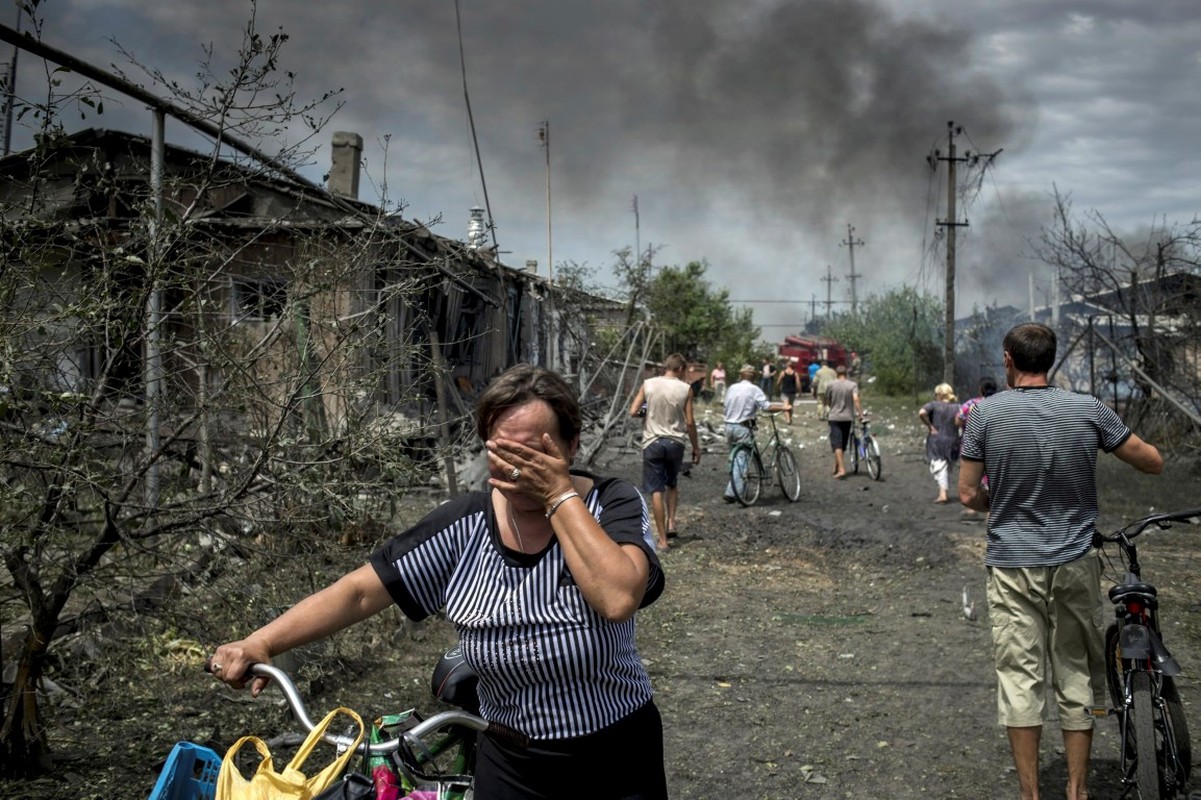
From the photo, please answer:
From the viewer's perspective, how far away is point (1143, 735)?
159 inches

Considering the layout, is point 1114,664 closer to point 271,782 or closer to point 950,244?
point 271,782

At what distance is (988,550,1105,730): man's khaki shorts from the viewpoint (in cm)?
425

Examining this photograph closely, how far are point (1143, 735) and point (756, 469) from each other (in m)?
9.92

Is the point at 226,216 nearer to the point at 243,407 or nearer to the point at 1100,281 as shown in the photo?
the point at 243,407

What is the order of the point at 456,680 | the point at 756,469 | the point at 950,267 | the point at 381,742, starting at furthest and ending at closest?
the point at 950,267
the point at 756,469
the point at 456,680
the point at 381,742

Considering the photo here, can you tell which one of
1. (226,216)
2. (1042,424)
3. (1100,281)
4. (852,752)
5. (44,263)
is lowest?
(852,752)

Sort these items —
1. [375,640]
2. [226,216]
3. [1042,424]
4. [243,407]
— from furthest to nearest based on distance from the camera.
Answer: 1. [375,640]
2. [226,216]
3. [243,407]
4. [1042,424]

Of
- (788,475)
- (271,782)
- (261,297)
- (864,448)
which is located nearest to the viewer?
(271,782)

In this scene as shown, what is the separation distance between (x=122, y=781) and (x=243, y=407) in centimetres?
162

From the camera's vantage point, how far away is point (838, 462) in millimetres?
17078

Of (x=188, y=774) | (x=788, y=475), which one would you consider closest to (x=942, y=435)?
(x=788, y=475)

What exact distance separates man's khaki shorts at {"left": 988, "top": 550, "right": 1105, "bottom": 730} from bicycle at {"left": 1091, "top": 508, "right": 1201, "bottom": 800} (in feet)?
0.32

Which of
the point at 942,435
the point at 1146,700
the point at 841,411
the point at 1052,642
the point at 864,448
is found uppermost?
the point at 841,411

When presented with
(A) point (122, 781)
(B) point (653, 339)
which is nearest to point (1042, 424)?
(A) point (122, 781)
